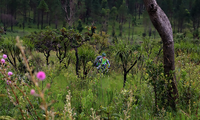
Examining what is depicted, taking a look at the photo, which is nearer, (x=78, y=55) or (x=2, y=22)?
(x=78, y=55)

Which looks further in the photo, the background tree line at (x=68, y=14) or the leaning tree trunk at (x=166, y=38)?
the background tree line at (x=68, y=14)

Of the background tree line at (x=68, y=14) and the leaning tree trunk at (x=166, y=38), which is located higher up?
the background tree line at (x=68, y=14)

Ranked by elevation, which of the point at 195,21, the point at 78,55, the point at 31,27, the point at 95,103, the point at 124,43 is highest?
the point at 195,21

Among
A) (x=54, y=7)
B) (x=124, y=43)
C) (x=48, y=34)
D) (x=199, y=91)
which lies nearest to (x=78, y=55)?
(x=124, y=43)

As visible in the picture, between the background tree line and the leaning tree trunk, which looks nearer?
the leaning tree trunk

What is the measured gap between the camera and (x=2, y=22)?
57469mm

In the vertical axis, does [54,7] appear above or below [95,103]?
above

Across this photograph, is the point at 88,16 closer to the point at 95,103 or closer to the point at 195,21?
the point at 195,21

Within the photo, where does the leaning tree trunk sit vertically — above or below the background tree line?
below

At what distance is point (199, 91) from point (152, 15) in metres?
1.90

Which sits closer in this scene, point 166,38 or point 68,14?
Result: point 166,38

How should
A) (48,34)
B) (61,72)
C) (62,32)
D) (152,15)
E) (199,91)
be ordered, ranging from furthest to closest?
(48,34), (62,32), (61,72), (199,91), (152,15)

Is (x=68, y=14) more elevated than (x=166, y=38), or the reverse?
(x=68, y=14)

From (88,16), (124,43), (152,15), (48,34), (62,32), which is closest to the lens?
(152,15)
